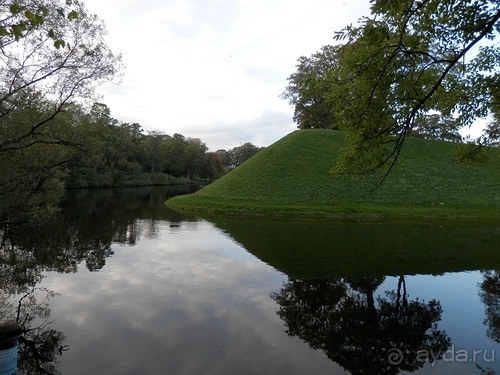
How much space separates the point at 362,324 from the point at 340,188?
29471 millimetres

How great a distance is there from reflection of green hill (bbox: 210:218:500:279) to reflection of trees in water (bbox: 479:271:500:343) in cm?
145

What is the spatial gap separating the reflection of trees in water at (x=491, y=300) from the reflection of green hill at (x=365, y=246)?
56.9 inches

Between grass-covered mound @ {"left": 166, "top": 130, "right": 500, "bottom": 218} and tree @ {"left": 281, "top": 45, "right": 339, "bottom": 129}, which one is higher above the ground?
tree @ {"left": 281, "top": 45, "right": 339, "bottom": 129}

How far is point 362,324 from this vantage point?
30.9ft

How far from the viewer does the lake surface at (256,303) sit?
7625 mm

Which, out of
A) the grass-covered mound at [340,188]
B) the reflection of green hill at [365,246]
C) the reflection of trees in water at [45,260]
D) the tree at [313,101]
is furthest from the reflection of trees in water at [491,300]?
the tree at [313,101]

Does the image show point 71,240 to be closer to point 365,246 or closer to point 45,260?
point 45,260

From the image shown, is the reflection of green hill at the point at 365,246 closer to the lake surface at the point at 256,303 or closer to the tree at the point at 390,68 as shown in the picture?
the lake surface at the point at 256,303

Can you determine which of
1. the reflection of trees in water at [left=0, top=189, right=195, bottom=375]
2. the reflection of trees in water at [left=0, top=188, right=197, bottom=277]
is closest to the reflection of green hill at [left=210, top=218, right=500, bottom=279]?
the reflection of trees in water at [left=0, top=188, right=197, bottom=277]

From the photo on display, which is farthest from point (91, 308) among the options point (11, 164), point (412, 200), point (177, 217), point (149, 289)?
point (412, 200)

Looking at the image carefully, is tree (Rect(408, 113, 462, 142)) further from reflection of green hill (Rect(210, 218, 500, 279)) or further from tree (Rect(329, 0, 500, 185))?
tree (Rect(329, 0, 500, 185))

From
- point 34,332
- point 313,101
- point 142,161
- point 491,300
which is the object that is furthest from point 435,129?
point 34,332

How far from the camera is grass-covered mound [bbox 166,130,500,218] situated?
33375mm

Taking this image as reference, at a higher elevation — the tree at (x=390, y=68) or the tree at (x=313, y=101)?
the tree at (x=313, y=101)
